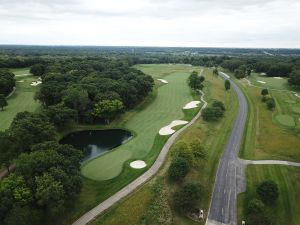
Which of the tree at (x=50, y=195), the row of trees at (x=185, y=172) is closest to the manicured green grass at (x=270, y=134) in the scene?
the row of trees at (x=185, y=172)

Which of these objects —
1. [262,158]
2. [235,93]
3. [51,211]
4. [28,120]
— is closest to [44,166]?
[51,211]

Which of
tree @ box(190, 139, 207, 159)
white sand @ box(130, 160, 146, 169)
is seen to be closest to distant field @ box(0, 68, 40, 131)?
white sand @ box(130, 160, 146, 169)

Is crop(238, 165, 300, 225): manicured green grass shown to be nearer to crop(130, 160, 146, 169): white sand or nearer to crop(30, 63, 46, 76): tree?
crop(130, 160, 146, 169): white sand

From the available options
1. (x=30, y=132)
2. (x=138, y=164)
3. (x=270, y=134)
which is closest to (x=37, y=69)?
(x=30, y=132)

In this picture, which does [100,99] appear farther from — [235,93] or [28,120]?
[235,93]

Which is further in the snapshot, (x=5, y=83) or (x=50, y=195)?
(x=5, y=83)

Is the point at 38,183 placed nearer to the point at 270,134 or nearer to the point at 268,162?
the point at 268,162
